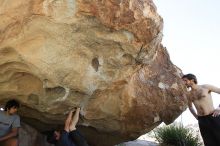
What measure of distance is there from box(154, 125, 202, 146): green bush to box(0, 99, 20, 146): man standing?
616cm

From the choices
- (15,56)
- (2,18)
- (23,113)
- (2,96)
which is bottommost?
(23,113)

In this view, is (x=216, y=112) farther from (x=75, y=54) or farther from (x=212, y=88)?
(x=75, y=54)

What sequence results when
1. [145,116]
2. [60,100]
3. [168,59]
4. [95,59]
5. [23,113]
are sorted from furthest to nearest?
[168,59] < [145,116] < [23,113] < [60,100] < [95,59]

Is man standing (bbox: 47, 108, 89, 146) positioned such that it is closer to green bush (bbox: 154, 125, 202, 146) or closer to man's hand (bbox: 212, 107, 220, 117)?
man's hand (bbox: 212, 107, 220, 117)

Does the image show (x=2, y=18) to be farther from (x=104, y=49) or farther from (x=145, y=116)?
(x=145, y=116)

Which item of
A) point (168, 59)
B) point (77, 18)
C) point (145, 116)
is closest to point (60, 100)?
point (77, 18)

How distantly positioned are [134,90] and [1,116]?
2.87 meters

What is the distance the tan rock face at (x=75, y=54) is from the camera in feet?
17.5

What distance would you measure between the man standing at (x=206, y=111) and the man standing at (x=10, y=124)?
11.0 feet

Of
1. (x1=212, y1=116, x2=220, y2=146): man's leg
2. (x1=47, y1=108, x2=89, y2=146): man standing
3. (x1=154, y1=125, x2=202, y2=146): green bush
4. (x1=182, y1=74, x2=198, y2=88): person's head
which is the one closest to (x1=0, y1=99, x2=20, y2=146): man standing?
(x1=47, y1=108, x2=89, y2=146): man standing

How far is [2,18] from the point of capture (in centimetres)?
526

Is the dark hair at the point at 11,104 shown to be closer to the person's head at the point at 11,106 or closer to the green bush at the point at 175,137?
the person's head at the point at 11,106

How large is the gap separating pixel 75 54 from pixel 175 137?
6552mm

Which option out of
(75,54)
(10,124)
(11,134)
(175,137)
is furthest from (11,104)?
(175,137)
